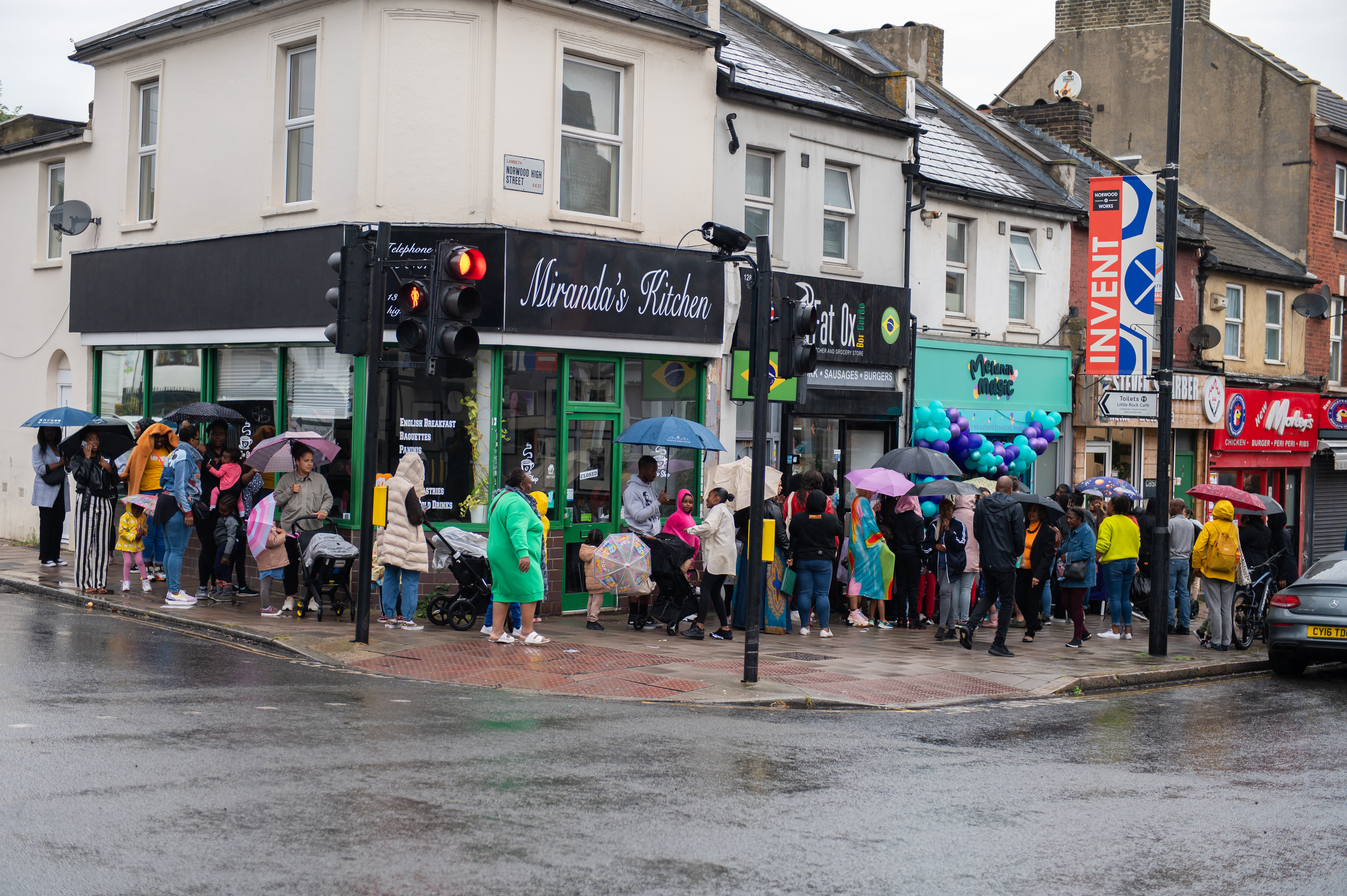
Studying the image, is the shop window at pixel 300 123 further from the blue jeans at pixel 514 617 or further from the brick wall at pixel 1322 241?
the brick wall at pixel 1322 241

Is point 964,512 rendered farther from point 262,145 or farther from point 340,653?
point 262,145

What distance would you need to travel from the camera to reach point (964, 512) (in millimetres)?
16688

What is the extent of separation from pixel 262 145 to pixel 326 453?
168 inches

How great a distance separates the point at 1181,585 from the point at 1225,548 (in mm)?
1969

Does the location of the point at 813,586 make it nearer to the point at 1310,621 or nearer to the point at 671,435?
the point at 671,435

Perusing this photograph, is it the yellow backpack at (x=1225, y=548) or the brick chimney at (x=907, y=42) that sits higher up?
the brick chimney at (x=907, y=42)

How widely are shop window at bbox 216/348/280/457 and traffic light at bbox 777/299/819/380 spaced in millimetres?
7608

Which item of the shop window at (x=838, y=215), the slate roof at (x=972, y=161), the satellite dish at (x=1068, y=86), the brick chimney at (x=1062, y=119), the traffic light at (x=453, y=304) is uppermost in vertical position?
the satellite dish at (x=1068, y=86)

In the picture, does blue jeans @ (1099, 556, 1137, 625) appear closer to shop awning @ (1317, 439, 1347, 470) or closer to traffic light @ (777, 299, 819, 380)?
traffic light @ (777, 299, 819, 380)

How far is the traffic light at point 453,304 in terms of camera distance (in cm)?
1192

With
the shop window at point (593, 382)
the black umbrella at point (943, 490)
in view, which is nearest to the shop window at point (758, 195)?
the shop window at point (593, 382)

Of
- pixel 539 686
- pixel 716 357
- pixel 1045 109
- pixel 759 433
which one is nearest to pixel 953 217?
pixel 716 357

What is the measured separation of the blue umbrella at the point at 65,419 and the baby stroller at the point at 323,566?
4.48 meters

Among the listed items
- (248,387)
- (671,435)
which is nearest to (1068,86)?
(671,435)
